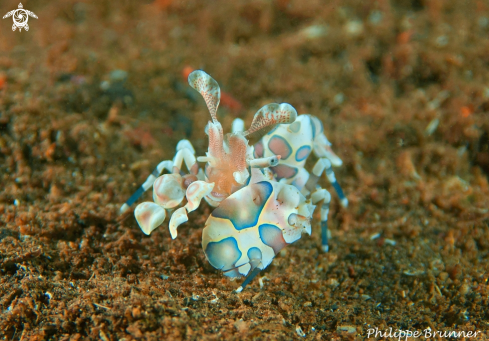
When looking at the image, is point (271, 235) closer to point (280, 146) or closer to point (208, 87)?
point (280, 146)

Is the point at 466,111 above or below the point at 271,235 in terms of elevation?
above

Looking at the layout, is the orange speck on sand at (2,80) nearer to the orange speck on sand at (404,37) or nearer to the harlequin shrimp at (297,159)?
the harlequin shrimp at (297,159)

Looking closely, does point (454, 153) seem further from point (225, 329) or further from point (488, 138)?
point (225, 329)

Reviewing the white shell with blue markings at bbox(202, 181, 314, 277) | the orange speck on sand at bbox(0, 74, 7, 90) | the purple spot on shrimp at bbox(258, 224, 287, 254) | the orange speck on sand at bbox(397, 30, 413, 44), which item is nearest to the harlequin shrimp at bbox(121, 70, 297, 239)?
the white shell with blue markings at bbox(202, 181, 314, 277)

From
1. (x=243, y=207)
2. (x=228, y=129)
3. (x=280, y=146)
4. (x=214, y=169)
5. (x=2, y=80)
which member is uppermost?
(x=2, y=80)

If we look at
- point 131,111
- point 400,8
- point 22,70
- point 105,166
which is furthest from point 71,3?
point 400,8

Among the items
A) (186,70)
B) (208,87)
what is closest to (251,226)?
(208,87)

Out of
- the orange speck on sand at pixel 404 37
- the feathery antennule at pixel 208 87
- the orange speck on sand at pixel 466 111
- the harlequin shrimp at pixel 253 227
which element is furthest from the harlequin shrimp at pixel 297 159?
the orange speck on sand at pixel 404 37
